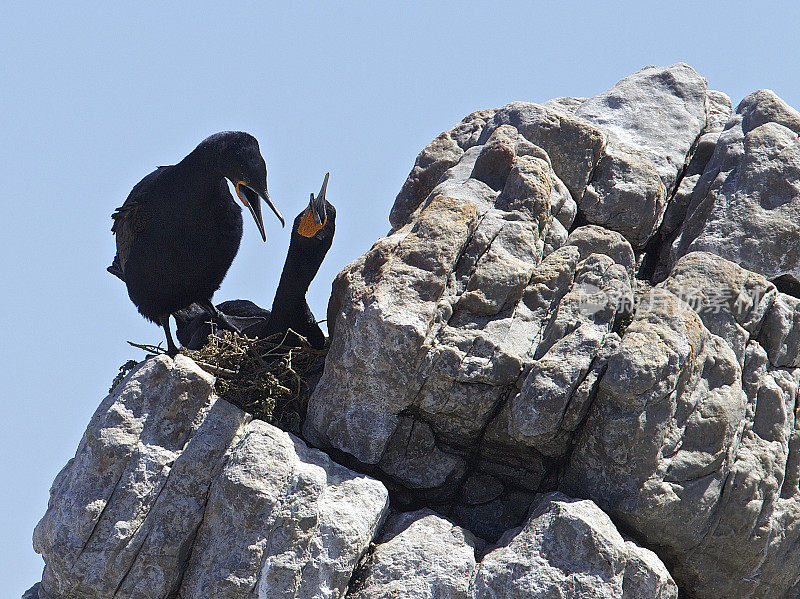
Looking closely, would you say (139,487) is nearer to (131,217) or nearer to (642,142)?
(131,217)

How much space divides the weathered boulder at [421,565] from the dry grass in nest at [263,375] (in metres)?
1.32

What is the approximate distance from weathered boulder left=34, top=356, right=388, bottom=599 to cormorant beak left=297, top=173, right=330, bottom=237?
1.76 m

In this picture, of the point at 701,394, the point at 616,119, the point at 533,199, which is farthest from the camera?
the point at 616,119

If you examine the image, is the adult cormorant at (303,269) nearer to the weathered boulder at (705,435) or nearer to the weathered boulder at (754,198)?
the weathered boulder at (705,435)

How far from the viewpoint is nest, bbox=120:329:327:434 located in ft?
23.3

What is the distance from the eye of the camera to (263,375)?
7.20 meters

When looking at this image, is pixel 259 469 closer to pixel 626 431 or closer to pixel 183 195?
pixel 626 431

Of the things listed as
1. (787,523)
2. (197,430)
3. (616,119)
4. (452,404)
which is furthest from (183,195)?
(787,523)

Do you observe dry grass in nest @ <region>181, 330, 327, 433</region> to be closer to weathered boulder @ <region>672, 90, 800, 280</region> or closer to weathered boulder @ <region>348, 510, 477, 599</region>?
weathered boulder @ <region>348, 510, 477, 599</region>

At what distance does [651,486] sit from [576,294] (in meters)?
1.39

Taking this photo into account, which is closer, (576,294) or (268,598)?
(268,598)

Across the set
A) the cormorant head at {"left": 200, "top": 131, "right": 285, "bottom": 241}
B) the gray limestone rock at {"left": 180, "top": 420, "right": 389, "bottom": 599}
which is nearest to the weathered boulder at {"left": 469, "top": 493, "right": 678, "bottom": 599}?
the gray limestone rock at {"left": 180, "top": 420, "right": 389, "bottom": 599}

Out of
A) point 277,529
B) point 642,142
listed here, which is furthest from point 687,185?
point 277,529

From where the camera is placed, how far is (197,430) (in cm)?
643
